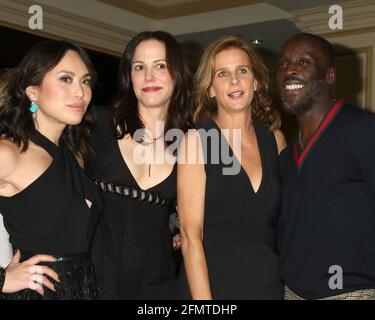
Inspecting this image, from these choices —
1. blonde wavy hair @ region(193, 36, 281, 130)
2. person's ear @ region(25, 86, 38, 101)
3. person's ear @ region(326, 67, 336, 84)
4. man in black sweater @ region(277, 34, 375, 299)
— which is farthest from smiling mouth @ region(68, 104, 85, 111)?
person's ear @ region(326, 67, 336, 84)

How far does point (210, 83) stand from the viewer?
271 centimetres

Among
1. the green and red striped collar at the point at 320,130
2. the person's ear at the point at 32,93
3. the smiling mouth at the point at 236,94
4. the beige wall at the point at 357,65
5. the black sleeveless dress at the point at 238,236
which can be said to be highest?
the beige wall at the point at 357,65

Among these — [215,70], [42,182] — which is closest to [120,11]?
[215,70]

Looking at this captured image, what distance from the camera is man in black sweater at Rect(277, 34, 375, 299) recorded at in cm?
232

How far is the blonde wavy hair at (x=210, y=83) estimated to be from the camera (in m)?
2.70

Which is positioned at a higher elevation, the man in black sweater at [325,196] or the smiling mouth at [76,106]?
the smiling mouth at [76,106]

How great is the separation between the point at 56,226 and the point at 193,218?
1.73ft

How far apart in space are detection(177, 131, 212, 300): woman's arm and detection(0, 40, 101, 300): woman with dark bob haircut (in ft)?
1.09

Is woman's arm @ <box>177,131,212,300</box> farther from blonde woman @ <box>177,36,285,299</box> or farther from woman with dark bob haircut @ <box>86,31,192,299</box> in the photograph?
woman with dark bob haircut @ <box>86,31,192,299</box>

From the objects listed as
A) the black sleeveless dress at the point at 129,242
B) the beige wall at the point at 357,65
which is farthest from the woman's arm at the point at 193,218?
the beige wall at the point at 357,65

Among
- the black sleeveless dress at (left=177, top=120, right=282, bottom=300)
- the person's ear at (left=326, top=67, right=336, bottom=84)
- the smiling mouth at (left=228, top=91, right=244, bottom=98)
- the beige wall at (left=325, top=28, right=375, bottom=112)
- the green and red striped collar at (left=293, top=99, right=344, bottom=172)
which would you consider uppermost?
the beige wall at (left=325, top=28, right=375, bottom=112)

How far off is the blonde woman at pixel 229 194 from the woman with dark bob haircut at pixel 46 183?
15.2 inches

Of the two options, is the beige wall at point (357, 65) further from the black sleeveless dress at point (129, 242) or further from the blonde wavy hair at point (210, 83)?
the black sleeveless dress at point (129, 242)

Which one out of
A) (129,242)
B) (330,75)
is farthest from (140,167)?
(330,75)
